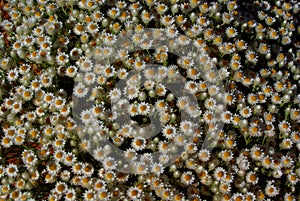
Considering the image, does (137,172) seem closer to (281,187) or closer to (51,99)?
(51,99)

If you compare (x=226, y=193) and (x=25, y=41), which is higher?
(x=25, y=41)

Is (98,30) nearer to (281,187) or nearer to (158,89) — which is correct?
(158,89)

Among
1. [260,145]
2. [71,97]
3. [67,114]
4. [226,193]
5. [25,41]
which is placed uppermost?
[25,41]

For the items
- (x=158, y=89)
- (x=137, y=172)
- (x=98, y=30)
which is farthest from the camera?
(x=98, y=30)

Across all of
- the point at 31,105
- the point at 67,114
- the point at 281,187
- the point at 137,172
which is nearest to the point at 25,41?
the point at 31,105

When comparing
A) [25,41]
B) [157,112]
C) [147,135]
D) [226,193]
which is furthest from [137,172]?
[25,41]

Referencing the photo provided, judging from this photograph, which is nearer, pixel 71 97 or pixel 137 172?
pixel 137 172

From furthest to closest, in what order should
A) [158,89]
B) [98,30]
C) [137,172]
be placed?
1. [98,30]
2. [158,89]
3. [137,172]
